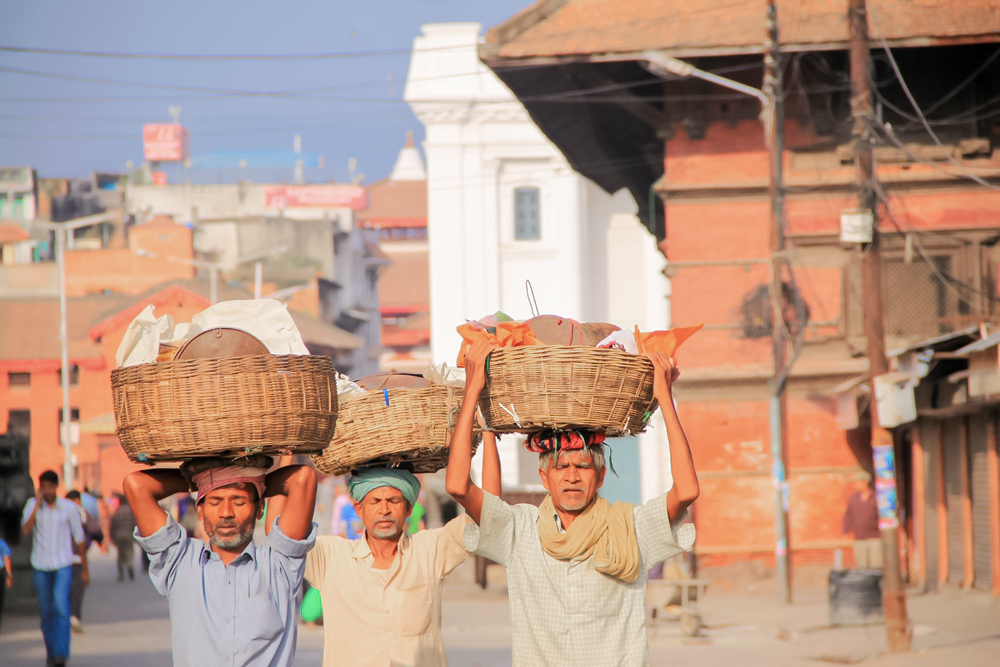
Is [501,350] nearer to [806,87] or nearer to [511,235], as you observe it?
[806,87]

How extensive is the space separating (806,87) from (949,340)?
665cm

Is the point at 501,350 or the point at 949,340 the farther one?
the point at 949,340

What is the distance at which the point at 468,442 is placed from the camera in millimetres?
4496

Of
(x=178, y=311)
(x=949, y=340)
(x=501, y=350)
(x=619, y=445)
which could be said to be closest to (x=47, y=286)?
(x=178, y=311)

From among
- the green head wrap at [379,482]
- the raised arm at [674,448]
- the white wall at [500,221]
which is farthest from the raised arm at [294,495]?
the white wall at [500,221]

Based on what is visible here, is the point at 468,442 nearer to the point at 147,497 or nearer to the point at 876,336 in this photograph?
the point at 147,497

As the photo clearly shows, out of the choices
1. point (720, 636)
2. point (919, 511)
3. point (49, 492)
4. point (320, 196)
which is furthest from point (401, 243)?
point (49, 492)

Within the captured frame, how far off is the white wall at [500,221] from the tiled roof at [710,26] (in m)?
19.6

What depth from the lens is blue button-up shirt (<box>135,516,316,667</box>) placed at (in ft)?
14.1

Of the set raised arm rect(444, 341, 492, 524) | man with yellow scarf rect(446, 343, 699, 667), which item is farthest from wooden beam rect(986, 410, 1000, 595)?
raised arm rect(444, 341, 492, 524)

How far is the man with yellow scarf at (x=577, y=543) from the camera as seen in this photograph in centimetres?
453

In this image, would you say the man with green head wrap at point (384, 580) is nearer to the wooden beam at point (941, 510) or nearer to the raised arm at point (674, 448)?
the raised arm at point (674, 448)

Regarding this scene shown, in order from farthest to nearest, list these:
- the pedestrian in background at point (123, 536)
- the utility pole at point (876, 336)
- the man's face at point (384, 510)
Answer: the pedestrian in background at point (123, 536) → the utility pole at point (876, 336) → the man's face at point (384, 510)

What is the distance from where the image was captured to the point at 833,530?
20359 mm
